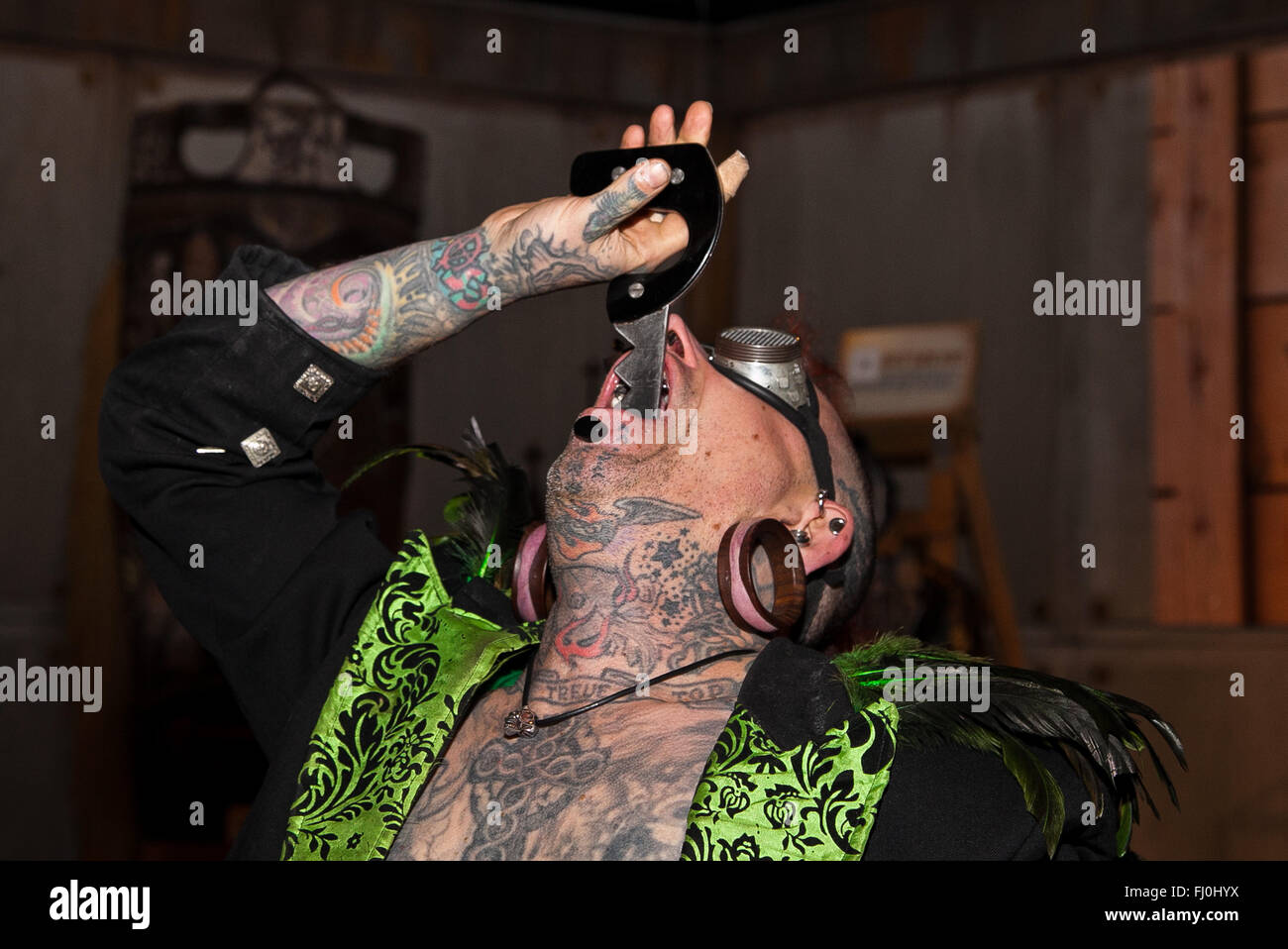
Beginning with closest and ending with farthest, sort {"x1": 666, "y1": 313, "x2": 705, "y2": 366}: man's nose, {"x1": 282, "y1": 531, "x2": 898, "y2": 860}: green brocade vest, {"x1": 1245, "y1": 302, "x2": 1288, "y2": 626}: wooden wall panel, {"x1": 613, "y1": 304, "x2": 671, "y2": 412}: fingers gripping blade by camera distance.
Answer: {"x1": 282, "y1": 531, "x2": 898, "y2": 860}: green brocade vest < {"x1": 613, "y1": 304, "x2": 671, "y2": 412}: fingers gripping blade < {"x1": 666, "y1": 313, "x2": 705, "y2": 366}: man's nose < {"x1": 1245, "y1": 302, "x2": 1288, "y2": 626}: wooden wall panel

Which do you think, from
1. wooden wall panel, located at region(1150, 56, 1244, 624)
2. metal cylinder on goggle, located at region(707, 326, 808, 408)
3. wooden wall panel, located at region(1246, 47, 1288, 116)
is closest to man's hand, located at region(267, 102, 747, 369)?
metal cylinder on goggle, located at region(707, 326, 808, 408)

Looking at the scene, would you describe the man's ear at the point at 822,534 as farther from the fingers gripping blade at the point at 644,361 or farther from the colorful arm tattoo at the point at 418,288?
the colorful arm tattoo at the point at 418,288

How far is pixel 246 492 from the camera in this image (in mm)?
1666

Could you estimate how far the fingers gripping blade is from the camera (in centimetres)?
145

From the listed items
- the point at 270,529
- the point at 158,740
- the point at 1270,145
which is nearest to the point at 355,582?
the point at 270,529

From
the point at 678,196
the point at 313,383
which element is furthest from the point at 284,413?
the point at 678,196

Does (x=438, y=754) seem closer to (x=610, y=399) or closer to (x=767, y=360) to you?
(x=610, y=399)

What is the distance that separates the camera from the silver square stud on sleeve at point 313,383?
1552 millimetres

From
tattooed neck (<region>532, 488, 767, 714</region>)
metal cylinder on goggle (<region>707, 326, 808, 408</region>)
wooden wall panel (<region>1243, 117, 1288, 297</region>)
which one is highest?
wooden wall panel (<region>1243, 117, 1288, 297</region>)

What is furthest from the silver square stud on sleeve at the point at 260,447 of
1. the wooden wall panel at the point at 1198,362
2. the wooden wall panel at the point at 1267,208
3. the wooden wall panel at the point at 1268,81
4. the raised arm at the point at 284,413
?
the wooden wall panel at the point at 1268,81

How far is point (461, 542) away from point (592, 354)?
9.64ft

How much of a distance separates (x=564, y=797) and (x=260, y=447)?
1.93 ft

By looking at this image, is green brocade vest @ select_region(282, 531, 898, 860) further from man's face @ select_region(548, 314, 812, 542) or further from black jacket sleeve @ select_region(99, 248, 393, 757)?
man's face @ select_region(548, 314, 812, 542)

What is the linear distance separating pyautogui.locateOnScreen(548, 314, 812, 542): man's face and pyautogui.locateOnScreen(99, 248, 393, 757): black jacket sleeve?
296 millimetres
